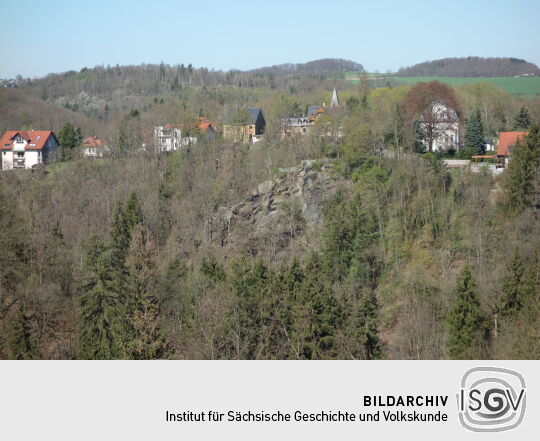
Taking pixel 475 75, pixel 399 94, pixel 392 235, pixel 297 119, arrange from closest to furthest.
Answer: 1. pixel 392 235
2. pixel 399 94
3. pixel 297 119
4. pixel 475 75

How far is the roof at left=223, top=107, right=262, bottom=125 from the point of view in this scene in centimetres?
3847

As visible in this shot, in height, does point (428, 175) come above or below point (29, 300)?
above

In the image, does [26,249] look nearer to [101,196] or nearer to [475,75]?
[101,196]

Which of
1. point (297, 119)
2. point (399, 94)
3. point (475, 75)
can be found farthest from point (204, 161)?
point (475, 75)

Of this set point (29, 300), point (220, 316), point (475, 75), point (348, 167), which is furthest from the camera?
point (475, 75)

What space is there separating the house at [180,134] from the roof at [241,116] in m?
1.15

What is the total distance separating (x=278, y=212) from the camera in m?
28.6

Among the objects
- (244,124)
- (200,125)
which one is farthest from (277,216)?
(200,125)

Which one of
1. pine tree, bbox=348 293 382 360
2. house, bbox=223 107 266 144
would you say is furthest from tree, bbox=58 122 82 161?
pine tree, bbox=348 293 382 360

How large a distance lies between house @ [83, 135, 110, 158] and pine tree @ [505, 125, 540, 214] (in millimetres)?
25119

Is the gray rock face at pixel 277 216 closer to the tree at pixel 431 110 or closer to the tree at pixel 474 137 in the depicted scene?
the tree at pixel 431 110

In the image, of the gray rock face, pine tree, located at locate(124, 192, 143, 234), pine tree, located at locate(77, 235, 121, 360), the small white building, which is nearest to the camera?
pine tree, located at locate(77, 235, 121, 360)

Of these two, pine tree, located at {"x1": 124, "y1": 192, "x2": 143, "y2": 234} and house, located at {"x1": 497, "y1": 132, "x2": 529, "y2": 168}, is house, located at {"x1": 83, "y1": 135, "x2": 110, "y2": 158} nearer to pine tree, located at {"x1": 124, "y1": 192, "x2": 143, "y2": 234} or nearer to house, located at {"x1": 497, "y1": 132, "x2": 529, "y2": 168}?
pine tree, located at {"x1": 124, "y1": 192, "x2": 143, "y2": 234}

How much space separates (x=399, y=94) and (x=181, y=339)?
2484 centimetres
